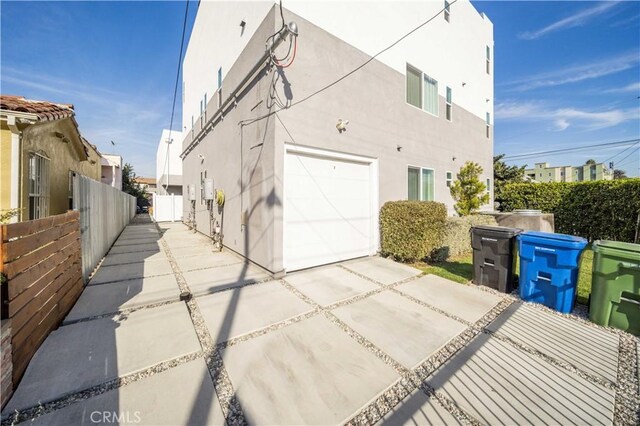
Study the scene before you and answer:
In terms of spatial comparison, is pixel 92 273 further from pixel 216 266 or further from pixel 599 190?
pixel 599 190

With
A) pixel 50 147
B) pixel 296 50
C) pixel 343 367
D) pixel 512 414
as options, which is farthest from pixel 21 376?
pixel 296 50

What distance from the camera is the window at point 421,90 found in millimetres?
7781

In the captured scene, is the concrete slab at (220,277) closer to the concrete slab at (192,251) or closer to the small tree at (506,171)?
the concrete slab at (192,251)

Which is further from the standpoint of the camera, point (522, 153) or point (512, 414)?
point (522, 153)

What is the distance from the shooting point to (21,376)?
2.05m

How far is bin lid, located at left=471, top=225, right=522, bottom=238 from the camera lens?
4.07m

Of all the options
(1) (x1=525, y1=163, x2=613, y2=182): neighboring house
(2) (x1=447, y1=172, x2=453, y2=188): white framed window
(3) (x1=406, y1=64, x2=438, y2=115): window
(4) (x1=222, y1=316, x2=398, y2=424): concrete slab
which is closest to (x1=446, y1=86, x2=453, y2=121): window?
(3) (x1=406, y1=64, x2=438, y2=115): window

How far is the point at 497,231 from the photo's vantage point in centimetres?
417

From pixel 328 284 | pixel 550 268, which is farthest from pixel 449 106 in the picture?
pixel 328 284

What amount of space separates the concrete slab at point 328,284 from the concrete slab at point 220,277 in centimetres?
77

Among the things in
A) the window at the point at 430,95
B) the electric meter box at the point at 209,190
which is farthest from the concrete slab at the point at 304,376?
the window at the point at 430,95

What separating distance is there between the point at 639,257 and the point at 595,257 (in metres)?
0.38

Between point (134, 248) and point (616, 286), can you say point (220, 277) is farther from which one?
point (616, 286)

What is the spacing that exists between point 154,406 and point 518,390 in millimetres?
2979
